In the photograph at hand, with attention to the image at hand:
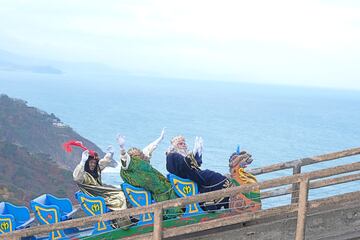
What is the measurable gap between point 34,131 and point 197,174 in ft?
184

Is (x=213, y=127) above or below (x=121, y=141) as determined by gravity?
below

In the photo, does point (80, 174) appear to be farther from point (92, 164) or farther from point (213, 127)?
point (213, 127)

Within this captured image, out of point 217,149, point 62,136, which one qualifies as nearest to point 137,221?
point 62,136

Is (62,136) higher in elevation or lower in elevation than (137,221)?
lower

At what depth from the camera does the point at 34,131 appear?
198 ft

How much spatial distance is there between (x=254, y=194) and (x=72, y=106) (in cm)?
14791

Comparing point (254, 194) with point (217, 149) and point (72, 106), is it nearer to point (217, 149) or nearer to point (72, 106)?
point (217, 149)

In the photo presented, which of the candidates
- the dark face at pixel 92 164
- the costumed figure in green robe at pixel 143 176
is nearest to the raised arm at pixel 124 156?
the costumed figure in green robe at pixel 143 176

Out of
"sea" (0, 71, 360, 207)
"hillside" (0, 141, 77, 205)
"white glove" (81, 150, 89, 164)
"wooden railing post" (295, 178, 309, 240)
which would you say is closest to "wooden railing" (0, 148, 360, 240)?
"wooden railing post" (295, 178, 309, 240)

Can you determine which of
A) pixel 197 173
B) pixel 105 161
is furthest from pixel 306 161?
pixel 105 161

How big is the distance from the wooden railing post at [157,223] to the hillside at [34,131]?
5057cm

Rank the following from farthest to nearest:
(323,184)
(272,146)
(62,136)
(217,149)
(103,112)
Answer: (103,112)
(272,146)
(217,149)
(62,136)
(323,184)

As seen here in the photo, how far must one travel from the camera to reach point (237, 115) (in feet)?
481

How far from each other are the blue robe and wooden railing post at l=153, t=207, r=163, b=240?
1.42 metres
